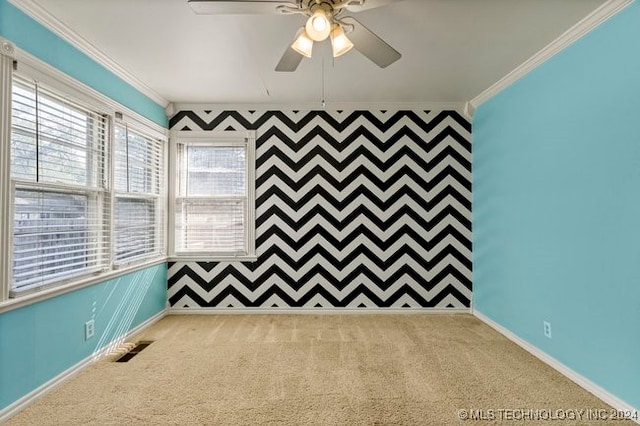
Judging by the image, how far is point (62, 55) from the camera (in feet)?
7.63

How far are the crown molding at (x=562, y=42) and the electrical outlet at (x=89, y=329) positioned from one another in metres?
4.07

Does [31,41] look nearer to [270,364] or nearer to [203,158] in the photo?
[203,158]

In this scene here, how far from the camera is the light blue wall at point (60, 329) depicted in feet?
6.35

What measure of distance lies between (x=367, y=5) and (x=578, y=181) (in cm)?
189

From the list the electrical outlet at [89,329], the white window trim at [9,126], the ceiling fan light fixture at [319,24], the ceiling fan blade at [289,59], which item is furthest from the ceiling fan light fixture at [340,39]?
the electrical outlet at [89,329]

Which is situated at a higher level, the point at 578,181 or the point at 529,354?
the point at 578,181

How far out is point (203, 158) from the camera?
395cm

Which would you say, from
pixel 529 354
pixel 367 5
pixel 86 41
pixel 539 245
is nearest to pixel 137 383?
pixel 86 41

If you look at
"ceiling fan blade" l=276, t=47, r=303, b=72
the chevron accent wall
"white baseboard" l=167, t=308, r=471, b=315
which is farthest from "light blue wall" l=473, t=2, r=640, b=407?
"ceiling fan blade" l=276, t=47, r=303, b=72

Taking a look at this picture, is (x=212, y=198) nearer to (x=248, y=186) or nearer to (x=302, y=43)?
(x=248, y=186)

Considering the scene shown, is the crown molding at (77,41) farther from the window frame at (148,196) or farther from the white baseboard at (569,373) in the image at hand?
the white baseboard at (569,373)

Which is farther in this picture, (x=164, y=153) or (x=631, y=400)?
(x=164, y=153)

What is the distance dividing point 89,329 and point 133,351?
1.42ft

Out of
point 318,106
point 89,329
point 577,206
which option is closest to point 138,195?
point 89,329
